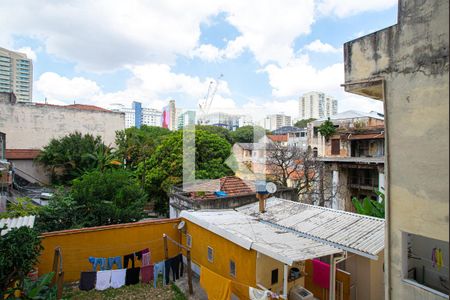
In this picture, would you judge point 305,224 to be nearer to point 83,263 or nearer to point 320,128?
point 83,263

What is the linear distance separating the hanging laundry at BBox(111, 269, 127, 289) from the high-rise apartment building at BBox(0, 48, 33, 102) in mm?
55469

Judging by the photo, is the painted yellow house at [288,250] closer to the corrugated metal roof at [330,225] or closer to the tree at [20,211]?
the corrugated metal roof at [330,225]

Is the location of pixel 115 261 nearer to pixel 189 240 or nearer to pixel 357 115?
pixel 189 240

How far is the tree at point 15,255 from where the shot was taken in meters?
6.35

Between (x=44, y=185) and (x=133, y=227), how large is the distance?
Answer: 748 inches

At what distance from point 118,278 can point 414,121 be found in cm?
890

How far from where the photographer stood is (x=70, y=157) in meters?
24.4

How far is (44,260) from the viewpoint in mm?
9508

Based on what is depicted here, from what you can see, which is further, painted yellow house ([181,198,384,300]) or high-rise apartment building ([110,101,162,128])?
high-rise apartment building ([110,101,162,128])

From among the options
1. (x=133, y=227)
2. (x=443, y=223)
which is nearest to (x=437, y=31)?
(x=443, y=223)

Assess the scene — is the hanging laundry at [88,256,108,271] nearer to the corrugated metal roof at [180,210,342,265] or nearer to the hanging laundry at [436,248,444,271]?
the corrugated metal roof at [180,210,342,265]

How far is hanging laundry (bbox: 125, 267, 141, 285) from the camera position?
898cm

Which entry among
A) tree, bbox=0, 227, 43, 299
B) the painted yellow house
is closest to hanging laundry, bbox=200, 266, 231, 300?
the painted yellow house

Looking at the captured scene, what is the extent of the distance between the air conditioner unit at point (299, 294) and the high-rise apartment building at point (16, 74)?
59.7 meters
